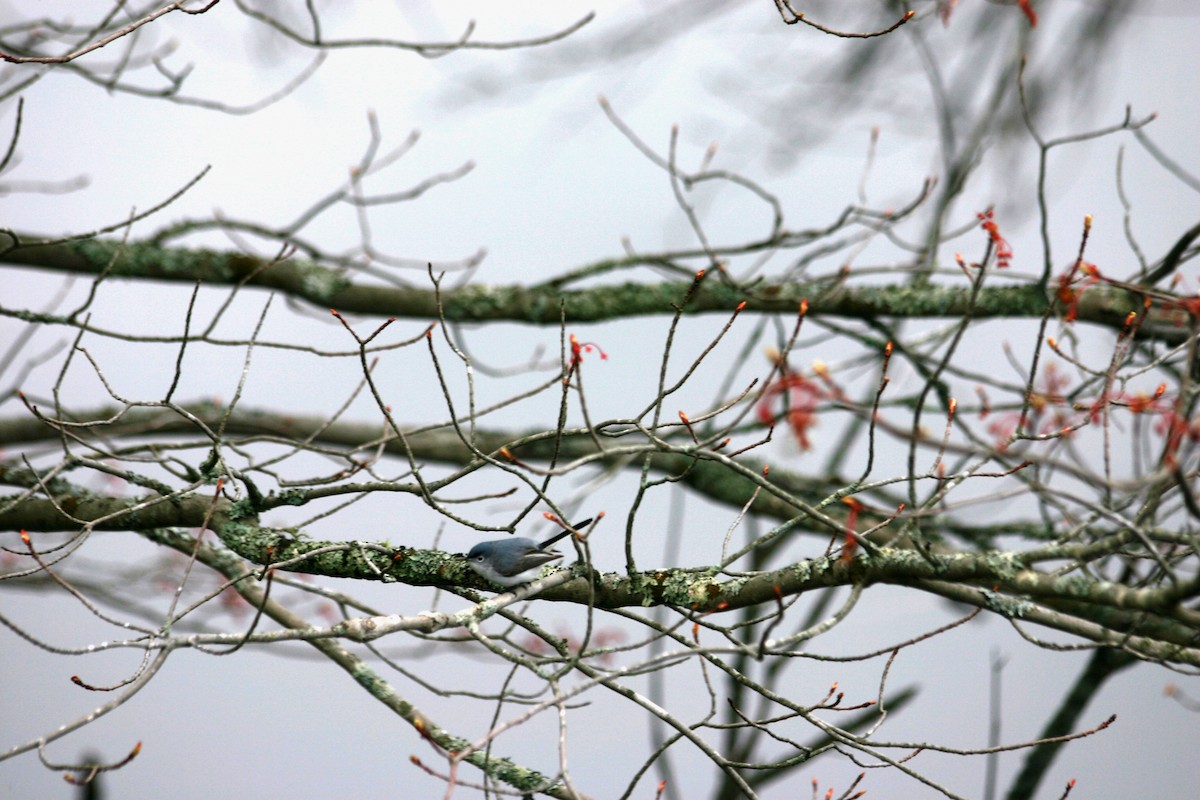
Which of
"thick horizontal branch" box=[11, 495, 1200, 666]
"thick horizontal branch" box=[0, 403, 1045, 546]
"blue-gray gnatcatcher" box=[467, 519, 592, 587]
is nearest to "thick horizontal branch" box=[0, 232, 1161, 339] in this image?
"thick horizontal branch" box=[0, 403, 1045, 546]

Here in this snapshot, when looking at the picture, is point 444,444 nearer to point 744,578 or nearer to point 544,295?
point 544,295

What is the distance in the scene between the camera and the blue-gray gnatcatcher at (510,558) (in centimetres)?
131

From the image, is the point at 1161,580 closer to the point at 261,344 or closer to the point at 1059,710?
the point at 1059,710

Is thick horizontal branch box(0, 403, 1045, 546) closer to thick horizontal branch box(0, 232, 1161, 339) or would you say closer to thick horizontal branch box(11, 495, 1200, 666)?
thick horizontal branch box(0, 232, 1161, 339)

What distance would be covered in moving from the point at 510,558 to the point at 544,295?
131 centimetres

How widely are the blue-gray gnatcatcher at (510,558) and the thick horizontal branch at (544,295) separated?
1.08 m

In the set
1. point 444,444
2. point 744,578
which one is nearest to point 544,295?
point 444,444

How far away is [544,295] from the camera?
2521mm

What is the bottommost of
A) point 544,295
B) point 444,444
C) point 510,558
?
point 510,558

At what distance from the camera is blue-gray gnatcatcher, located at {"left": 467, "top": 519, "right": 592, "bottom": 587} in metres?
1.31

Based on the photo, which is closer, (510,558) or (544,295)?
(510,558)

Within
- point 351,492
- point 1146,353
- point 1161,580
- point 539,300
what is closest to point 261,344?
point 351,492

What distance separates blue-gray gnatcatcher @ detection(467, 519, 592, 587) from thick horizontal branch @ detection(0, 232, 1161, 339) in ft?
3.56

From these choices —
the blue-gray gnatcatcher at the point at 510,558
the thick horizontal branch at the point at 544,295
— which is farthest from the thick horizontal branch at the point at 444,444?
the blue-gray gnatcatcher at the point at 510,558
